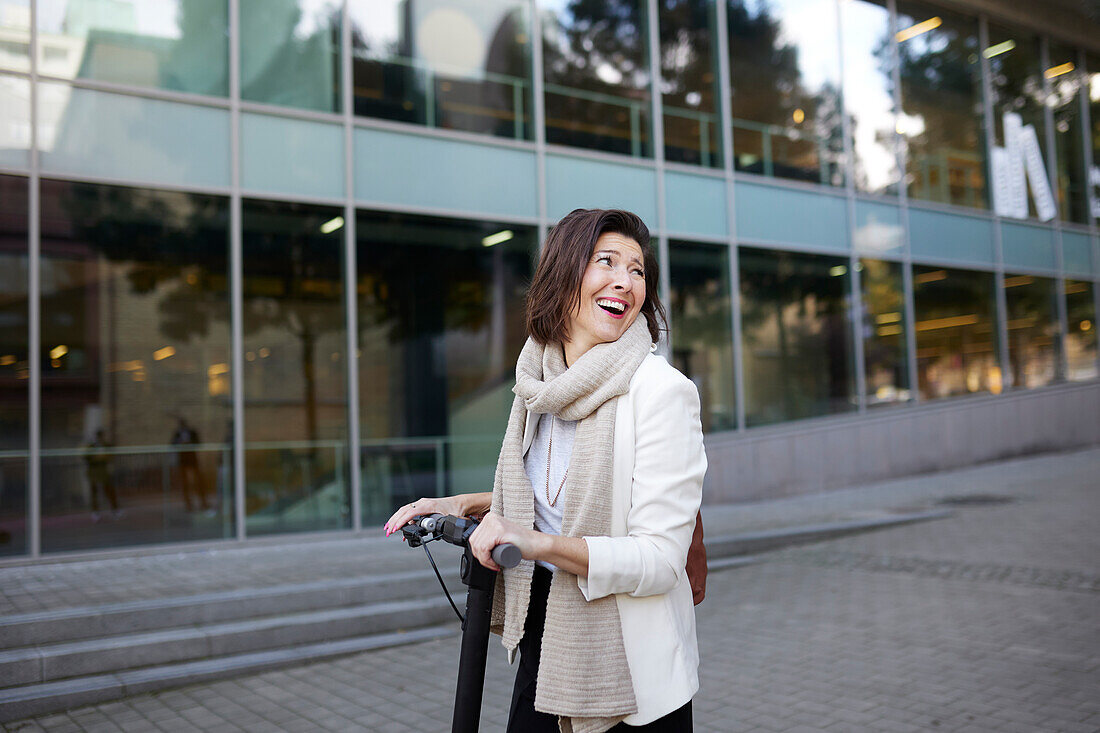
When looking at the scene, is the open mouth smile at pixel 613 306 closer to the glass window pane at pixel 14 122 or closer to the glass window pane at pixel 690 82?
the glass window pane at pixel 14 122

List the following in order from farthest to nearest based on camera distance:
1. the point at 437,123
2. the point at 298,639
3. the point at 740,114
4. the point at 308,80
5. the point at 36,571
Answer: the point at 740,114 → the point at 437,123 → the point at 308,80 → the point at 36,571 → the point at 298,639

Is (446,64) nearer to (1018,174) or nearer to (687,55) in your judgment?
(687,55)

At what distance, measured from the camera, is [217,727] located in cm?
476

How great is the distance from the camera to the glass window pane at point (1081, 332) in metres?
18.3

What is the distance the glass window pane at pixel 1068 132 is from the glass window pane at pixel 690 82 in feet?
30.7

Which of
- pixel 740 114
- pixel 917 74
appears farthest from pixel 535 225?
pixel 917 74

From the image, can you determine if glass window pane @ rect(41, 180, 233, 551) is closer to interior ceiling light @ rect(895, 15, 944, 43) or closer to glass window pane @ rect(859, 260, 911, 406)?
glass window pane @ rect(859, 260, 911, 406)

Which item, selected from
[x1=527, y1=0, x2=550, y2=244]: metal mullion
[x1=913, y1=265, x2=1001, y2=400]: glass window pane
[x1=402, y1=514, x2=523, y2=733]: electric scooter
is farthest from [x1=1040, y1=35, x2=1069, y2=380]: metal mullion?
[x1=402, y1=514, x2=523, y2=733]: electric scooter

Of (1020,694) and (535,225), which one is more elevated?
(535,225)

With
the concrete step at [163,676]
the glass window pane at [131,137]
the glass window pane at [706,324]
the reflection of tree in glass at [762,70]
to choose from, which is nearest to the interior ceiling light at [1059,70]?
the reflection of tree in glass at [762,70]

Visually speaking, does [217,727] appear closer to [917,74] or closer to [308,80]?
[308,80]

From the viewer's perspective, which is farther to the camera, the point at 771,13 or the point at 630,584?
the point at 771,13

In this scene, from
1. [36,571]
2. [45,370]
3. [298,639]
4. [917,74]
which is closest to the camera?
[298,639]

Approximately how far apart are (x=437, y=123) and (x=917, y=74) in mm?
9950
